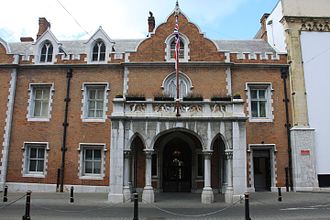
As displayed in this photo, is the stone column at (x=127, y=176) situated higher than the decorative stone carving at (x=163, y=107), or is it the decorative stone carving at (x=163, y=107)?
the decorative stone carving at (x=163, y=107)

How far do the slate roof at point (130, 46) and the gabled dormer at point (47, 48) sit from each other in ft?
6.55

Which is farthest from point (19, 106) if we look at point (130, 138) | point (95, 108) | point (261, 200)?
point (261, 200)

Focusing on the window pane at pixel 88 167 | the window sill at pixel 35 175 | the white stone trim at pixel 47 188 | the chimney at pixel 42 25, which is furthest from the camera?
the chimney at pixel 42 25

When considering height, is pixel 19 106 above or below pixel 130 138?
above

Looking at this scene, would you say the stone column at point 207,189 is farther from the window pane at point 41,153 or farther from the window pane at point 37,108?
the window pane at point 37,108

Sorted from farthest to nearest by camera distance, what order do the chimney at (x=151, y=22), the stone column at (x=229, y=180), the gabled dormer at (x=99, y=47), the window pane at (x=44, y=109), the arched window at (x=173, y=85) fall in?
the chimney at (x=151, y=22), the gabled dormer at (x=99, y=47), the window pane at (x=44, y=109), the arched window at (x=173, y=85), the stone column at (x=229, y=180)

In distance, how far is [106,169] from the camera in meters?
20.5

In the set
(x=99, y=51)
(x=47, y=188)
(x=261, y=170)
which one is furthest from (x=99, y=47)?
(x=261, y=170)

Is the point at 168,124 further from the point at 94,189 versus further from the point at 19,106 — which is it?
the point at 19,106

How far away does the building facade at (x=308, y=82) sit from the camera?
20.1 m

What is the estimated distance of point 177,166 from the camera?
67.9ft

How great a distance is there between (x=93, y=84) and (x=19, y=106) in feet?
18.3

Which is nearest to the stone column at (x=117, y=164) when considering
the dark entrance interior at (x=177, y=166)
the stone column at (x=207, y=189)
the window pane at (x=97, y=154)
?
the stone column at (x=207, y=189)

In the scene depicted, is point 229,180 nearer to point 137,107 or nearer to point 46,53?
point 137,107
